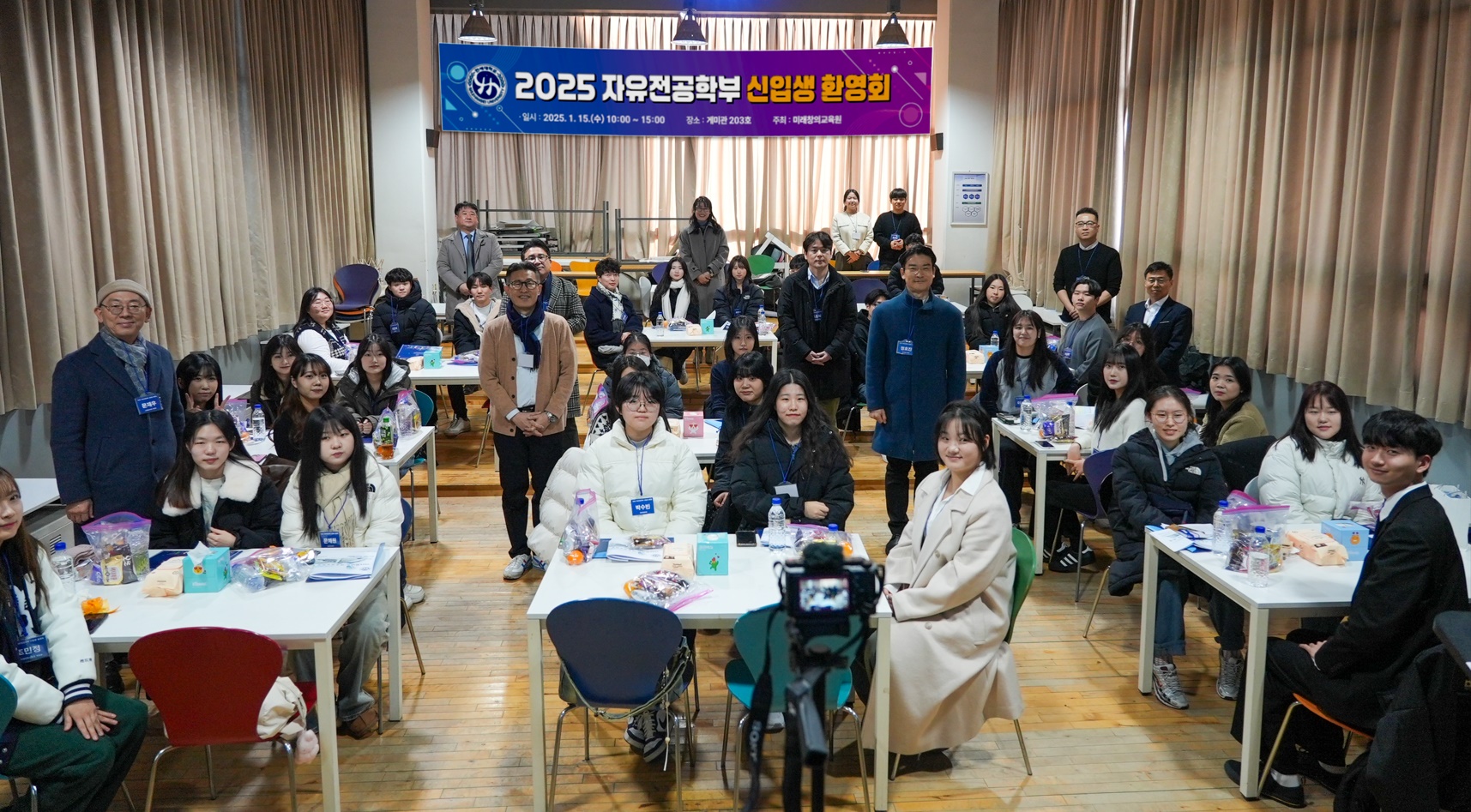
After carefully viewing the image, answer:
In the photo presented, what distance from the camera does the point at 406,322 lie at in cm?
782

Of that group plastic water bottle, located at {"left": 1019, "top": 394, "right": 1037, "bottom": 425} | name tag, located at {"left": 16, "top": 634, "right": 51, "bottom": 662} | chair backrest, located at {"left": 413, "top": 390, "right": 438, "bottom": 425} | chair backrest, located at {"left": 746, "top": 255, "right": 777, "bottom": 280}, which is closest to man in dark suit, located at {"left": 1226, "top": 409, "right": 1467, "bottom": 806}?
plastic water bottle, located at {"left": 1019, "top": 394, "right": 1037, "bottom": 425}

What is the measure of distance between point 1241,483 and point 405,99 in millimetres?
8560

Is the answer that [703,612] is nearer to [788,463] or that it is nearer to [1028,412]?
[788,463]

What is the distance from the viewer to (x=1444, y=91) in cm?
485

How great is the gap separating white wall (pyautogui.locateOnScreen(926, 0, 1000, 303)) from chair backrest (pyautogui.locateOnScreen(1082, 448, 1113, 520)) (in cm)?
659

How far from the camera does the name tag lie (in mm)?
2914

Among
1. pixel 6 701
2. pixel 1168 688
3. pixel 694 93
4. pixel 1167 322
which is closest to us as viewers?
pixel 6 701

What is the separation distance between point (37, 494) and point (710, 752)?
2907 mm

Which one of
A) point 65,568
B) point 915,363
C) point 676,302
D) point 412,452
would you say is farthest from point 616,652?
point 676,302

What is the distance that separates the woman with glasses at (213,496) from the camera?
388 centimetres

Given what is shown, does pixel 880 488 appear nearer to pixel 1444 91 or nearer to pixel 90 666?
pixel 1444 91

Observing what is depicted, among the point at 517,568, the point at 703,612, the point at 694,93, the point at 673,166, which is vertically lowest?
the point at 517,568

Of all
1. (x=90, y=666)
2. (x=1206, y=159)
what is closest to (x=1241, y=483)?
(x=1206, y=159)

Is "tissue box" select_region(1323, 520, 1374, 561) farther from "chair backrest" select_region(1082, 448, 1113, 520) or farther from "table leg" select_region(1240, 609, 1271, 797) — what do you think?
"chair backrest" select_region(1082, 448, 1113, 520)
